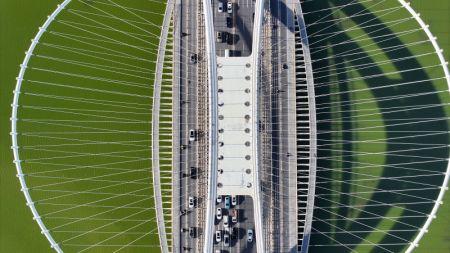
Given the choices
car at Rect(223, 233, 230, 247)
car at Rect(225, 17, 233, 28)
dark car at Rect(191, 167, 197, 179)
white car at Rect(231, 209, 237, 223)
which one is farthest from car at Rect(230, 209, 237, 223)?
car at Rect(225, 17, 233, 28)

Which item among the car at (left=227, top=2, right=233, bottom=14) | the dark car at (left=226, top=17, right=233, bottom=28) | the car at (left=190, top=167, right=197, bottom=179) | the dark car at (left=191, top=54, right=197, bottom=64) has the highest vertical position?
the car at (left=227, top=2, right=233, bottom=14)

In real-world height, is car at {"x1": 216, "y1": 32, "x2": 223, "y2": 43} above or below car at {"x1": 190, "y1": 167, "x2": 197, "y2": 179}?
above

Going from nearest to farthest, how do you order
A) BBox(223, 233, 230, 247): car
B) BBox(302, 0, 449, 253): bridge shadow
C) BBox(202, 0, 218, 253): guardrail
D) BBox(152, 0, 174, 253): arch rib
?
BBox(202, 0, 218, 253): guardrail < BBox(152, 0, 174, 253): arch rib < BBox(223, 233, 230, 247): car < BBox(302, 0, 449, 253): bridge shadow

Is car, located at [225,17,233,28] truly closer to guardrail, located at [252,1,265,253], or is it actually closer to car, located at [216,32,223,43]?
car, located at [216,32,223,43]

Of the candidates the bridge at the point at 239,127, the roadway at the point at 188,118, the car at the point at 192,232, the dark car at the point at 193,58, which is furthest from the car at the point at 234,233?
the dark car at the point at 193,58

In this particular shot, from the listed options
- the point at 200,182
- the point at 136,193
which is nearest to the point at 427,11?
the point at 200,182

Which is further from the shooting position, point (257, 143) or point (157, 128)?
point (157, 128)

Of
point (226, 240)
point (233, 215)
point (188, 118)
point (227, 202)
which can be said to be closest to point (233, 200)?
point (227, 202)

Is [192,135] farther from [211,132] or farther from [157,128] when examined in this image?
[211,132]

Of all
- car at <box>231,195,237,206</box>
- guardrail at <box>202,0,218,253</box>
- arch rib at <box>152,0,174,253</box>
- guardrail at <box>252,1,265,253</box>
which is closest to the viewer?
guardrail at <box>202,0,218,253</box>
